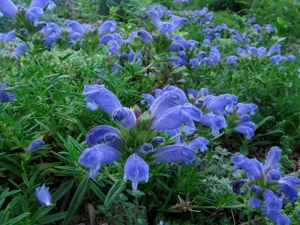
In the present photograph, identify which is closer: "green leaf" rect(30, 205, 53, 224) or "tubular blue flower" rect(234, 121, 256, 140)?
"green leaf" rect(30, 205, 53, 224)

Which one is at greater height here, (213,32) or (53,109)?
(53,109)

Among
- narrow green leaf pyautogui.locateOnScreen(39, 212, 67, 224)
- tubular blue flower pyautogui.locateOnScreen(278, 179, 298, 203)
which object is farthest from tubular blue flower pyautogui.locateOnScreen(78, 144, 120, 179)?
tubular blue flower pyautogui.locateOnScreen(278, 179, 298, 203)

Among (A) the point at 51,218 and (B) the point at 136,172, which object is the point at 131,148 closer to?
(B) the point at 136,172

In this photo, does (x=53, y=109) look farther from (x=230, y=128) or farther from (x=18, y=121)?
(x=230, y=128)

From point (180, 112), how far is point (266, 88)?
9.07 feet

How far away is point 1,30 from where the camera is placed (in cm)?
782

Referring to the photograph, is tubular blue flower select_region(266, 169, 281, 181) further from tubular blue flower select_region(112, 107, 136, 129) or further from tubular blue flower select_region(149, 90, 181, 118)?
tubular blue flower select_region(112, 107, 136, 129)

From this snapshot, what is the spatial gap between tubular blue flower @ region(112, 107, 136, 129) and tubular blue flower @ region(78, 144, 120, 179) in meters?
0.14

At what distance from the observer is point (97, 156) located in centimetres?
141

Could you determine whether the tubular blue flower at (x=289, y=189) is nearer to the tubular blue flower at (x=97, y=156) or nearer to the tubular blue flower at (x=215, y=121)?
the tubular blue flower at (x=215, y=121)

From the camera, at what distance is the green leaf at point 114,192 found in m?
1.72

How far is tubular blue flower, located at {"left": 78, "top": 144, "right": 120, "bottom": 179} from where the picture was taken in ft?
4.58

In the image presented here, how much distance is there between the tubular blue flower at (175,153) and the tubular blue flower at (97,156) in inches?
8.9

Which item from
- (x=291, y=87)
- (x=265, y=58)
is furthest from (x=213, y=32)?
(x=291, y=87)
